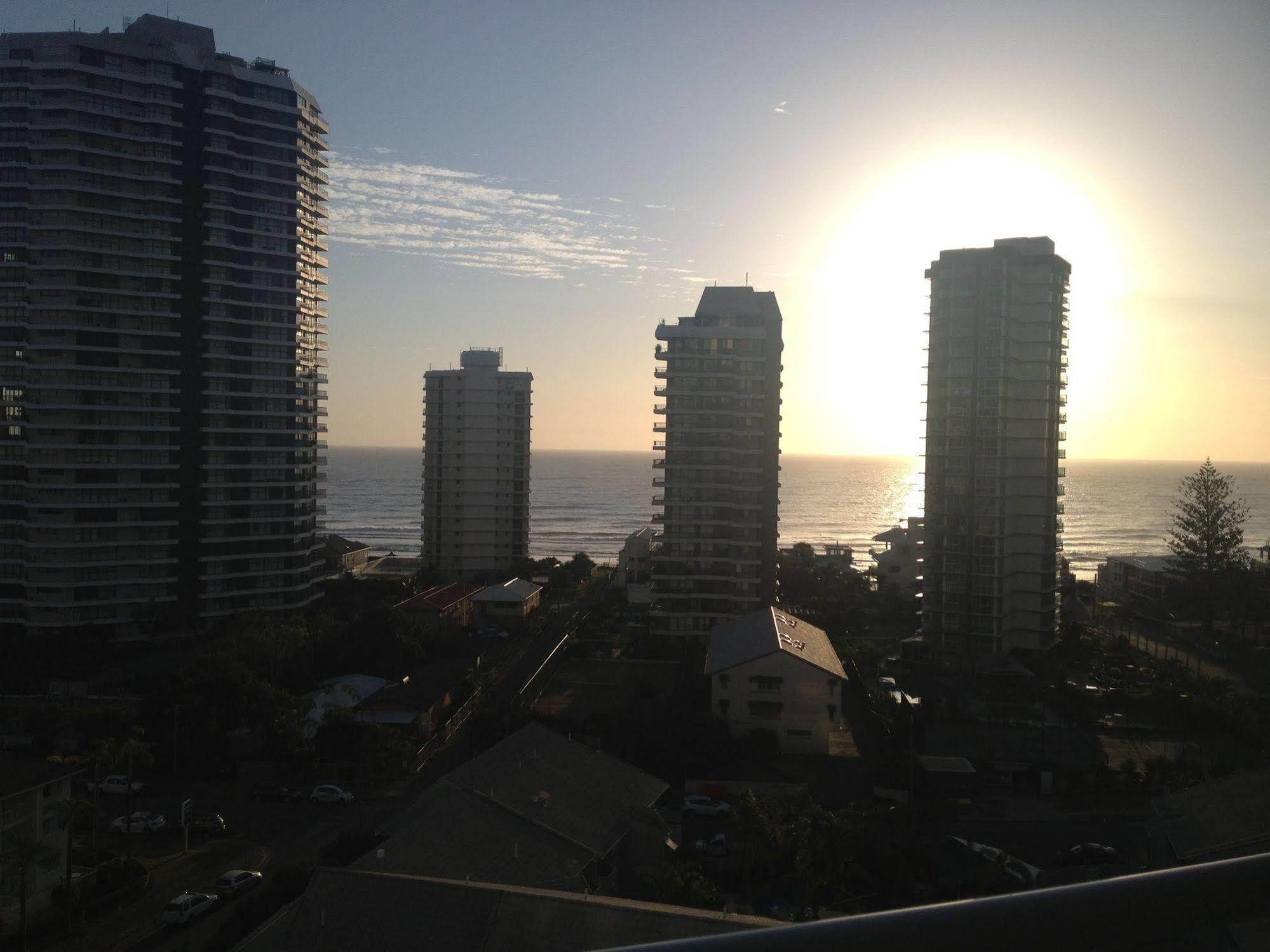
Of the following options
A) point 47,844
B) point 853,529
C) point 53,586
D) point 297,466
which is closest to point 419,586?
point 297,466

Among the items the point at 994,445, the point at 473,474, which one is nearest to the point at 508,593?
the point at 473,474

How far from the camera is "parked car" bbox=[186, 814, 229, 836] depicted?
14766 mm

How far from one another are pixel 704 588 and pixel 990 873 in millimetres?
16904

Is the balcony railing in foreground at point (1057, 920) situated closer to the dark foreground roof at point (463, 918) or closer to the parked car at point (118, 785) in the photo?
the dark foreground roof at point (463, 918)

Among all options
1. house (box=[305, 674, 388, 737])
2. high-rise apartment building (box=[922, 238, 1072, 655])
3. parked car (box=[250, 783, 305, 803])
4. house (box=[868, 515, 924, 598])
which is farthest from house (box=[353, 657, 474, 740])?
house (box=[868, 515, 924, 598])

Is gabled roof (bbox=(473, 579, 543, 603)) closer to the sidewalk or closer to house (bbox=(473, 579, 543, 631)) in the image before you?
house (bbox=(473, 579, 543, 631))

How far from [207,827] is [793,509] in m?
84.1

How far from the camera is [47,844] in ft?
39.0

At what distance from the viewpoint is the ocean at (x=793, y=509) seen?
68125mm

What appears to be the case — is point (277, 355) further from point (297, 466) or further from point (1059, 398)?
point (1059, 398)

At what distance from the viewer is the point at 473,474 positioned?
43.8 meters

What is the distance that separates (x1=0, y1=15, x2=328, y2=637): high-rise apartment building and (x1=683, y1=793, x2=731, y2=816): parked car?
733 inches

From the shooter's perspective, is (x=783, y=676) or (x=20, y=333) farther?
(x=20, y=333)

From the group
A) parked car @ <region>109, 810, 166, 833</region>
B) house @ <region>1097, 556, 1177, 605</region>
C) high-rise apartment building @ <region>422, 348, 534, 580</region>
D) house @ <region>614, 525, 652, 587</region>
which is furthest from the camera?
high-rise apartment building @ <region>422, 348, 534, 580</region>
